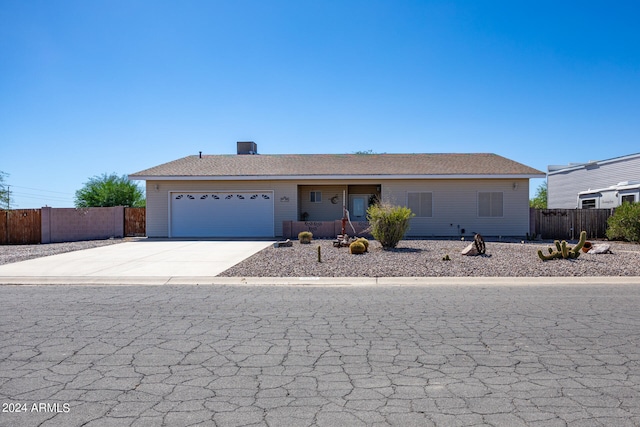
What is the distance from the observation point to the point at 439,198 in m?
24.9

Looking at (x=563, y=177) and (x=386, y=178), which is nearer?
(x=386, y=178)

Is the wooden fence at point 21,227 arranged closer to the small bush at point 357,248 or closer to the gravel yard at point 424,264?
the gravel yard at point 424,264

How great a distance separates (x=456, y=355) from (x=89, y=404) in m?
3.74

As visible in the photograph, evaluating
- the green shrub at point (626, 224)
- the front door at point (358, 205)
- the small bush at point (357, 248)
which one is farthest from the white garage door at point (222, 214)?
the green shrub at point (626, 224)

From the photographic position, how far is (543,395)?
14.3 feet

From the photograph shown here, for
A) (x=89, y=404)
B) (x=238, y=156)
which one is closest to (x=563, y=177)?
(x=238, y=156)

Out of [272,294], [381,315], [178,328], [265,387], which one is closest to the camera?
[265,387]

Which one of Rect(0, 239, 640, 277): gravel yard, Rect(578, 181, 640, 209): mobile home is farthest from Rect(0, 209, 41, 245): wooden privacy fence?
Rect(578, 181, 640, 209): mobile home

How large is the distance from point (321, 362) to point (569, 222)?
2307cm

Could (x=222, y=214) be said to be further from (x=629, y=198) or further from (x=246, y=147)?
(x=629, y=198)

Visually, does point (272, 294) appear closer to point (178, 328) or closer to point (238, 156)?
point (178, 328)

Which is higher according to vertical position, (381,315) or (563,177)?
(563,177)

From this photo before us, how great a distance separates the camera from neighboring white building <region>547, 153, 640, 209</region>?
965 inches

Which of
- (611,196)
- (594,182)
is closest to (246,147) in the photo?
(594,182)
